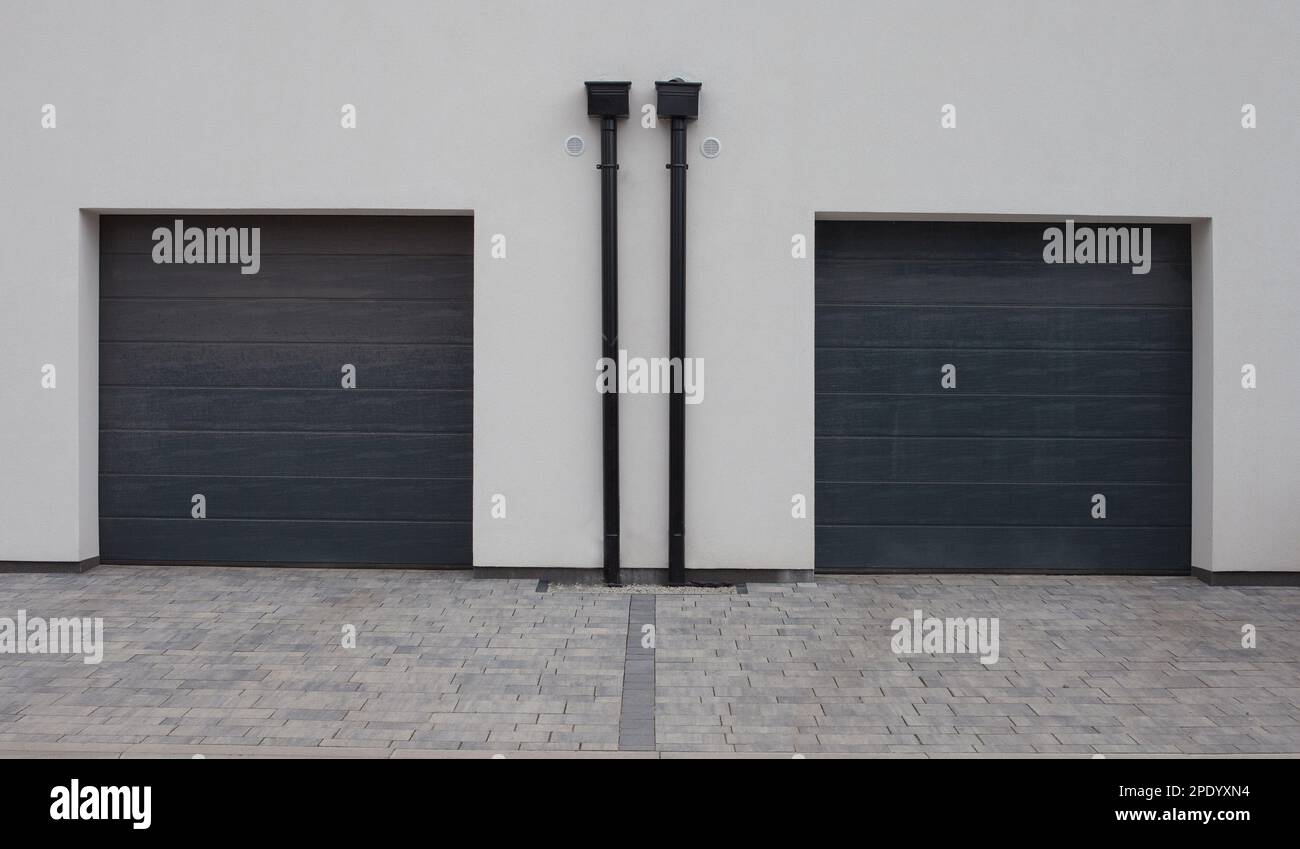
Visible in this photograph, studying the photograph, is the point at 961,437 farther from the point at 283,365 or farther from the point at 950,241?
the point at 283,365

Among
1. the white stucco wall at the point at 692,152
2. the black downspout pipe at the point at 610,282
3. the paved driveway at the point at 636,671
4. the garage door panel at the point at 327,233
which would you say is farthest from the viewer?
the garage door panel at the point at 327,233

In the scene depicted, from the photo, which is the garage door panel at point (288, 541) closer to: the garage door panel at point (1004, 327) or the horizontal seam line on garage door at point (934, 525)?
the horizontal seam line on garage door at point (934, 525)

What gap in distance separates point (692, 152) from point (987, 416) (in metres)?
2.99

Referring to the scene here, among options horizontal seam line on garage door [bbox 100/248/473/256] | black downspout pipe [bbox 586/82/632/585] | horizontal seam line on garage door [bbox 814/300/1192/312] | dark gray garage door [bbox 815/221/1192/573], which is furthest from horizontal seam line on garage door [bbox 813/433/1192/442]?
black downspout pipe [bbox 586/82/632/585]

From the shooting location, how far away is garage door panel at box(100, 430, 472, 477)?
7.97 meters

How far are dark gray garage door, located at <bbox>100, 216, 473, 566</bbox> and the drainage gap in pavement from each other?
188 centimetres

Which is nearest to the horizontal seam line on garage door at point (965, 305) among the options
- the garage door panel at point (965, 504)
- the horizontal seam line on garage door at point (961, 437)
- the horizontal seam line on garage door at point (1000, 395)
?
the horizontal seam line on garage door at point (1000, 395)

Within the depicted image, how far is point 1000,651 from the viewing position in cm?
587

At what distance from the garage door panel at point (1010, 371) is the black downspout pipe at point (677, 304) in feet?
3.90

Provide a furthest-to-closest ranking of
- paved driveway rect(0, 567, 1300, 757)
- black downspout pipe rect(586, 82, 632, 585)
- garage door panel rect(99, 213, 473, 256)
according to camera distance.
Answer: garage door panel rect(99, 213, 473, 256), black downspout pipe rect(586, 82, 632, 585), paved driveway rect(0, 567, 1300, 757)

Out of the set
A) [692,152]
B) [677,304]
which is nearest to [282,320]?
[677,304]

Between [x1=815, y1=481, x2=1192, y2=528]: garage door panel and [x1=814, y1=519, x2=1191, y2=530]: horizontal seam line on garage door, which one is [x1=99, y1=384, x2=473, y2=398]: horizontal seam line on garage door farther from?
[x1=814, y1=519, x2=1191, y2=530]: horizontal seam line on garage door

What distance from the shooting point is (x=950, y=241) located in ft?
26.0

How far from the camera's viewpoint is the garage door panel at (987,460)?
795 centimetres
